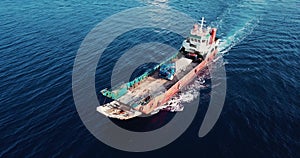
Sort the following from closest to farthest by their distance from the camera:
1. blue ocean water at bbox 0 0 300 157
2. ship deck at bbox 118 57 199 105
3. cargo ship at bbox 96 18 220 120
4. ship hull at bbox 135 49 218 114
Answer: blue ocean water at bbox 0 0 300 157 < cargo ship at bbox 96 18 220 120 < ship hull at bbox 135 49 218 114 < ship deck at bbox 118 57 199 105

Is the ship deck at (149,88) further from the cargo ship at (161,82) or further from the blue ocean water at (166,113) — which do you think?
the blue ocean water at (166,113)

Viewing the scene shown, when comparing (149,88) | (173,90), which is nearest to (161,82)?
(173,90)

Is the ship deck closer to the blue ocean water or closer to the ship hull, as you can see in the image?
the ship hull

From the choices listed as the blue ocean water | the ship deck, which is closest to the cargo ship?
the ship deck

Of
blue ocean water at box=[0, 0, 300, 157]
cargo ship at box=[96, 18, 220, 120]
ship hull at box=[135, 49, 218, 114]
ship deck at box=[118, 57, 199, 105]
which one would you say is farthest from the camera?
ship deck at box=[118, 57, 199, 105]

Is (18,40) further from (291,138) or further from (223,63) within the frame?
(291,138)

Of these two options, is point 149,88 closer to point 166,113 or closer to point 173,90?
point 173,90
